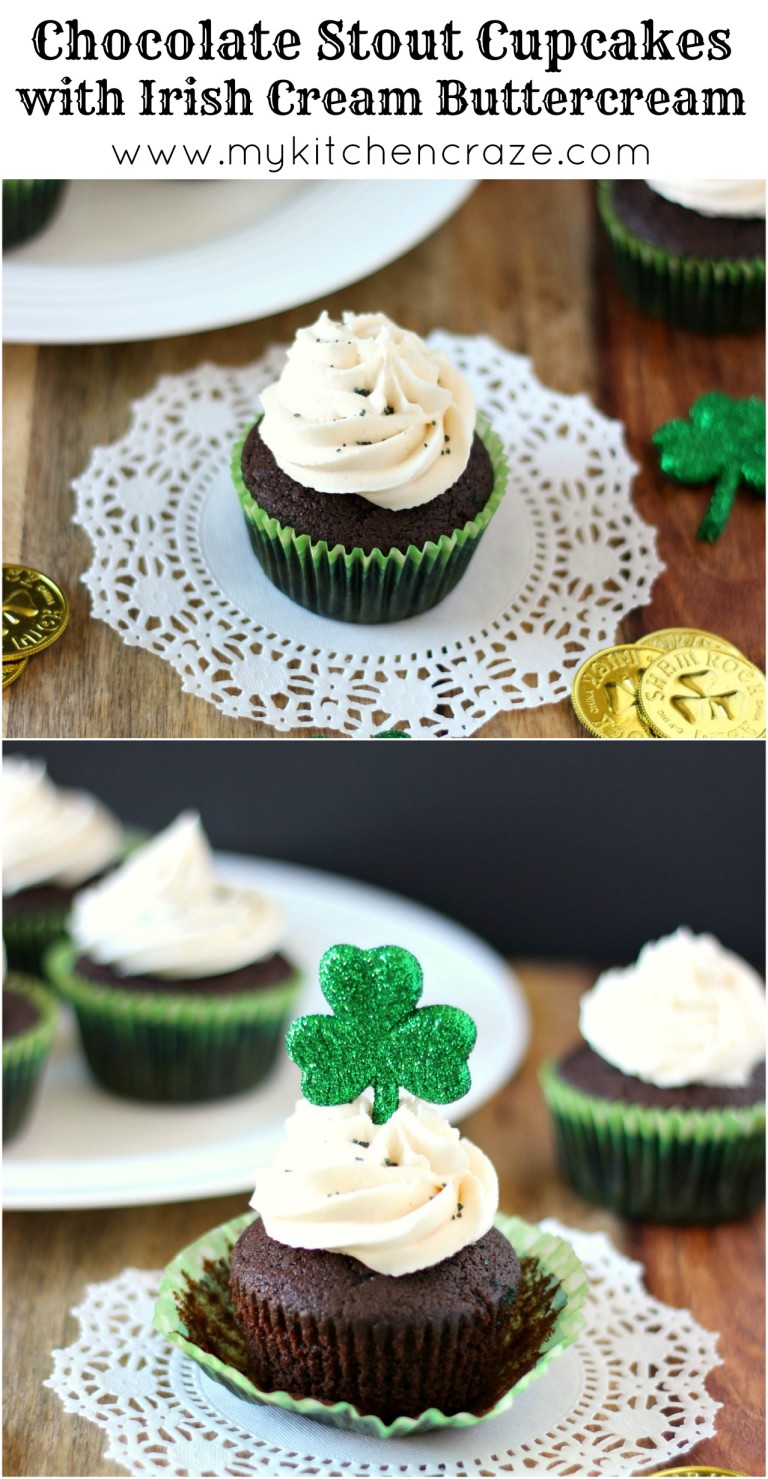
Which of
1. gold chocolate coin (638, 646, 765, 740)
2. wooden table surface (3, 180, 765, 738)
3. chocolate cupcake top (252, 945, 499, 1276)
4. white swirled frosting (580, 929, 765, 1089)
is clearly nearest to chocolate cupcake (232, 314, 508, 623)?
wooden table surface (3, 180, 765, 738)

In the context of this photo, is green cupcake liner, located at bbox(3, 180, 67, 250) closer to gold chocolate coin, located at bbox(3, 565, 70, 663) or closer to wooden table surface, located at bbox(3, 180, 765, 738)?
wooden table surface, located at bbox(3, 180, 765, 738)

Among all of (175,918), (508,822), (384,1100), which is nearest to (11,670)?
(175,918)

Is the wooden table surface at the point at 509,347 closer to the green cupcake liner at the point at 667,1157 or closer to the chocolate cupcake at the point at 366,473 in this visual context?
the chocolate cupcake at the point at 366,473

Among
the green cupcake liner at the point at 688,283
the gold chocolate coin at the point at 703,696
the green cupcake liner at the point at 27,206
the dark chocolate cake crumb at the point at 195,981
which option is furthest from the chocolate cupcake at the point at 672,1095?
the green cupcake liner at the point at 27,206

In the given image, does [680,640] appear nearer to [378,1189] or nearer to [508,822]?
[378,1189]

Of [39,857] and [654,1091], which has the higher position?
[39,857]

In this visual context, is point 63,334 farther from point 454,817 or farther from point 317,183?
point 454,817
